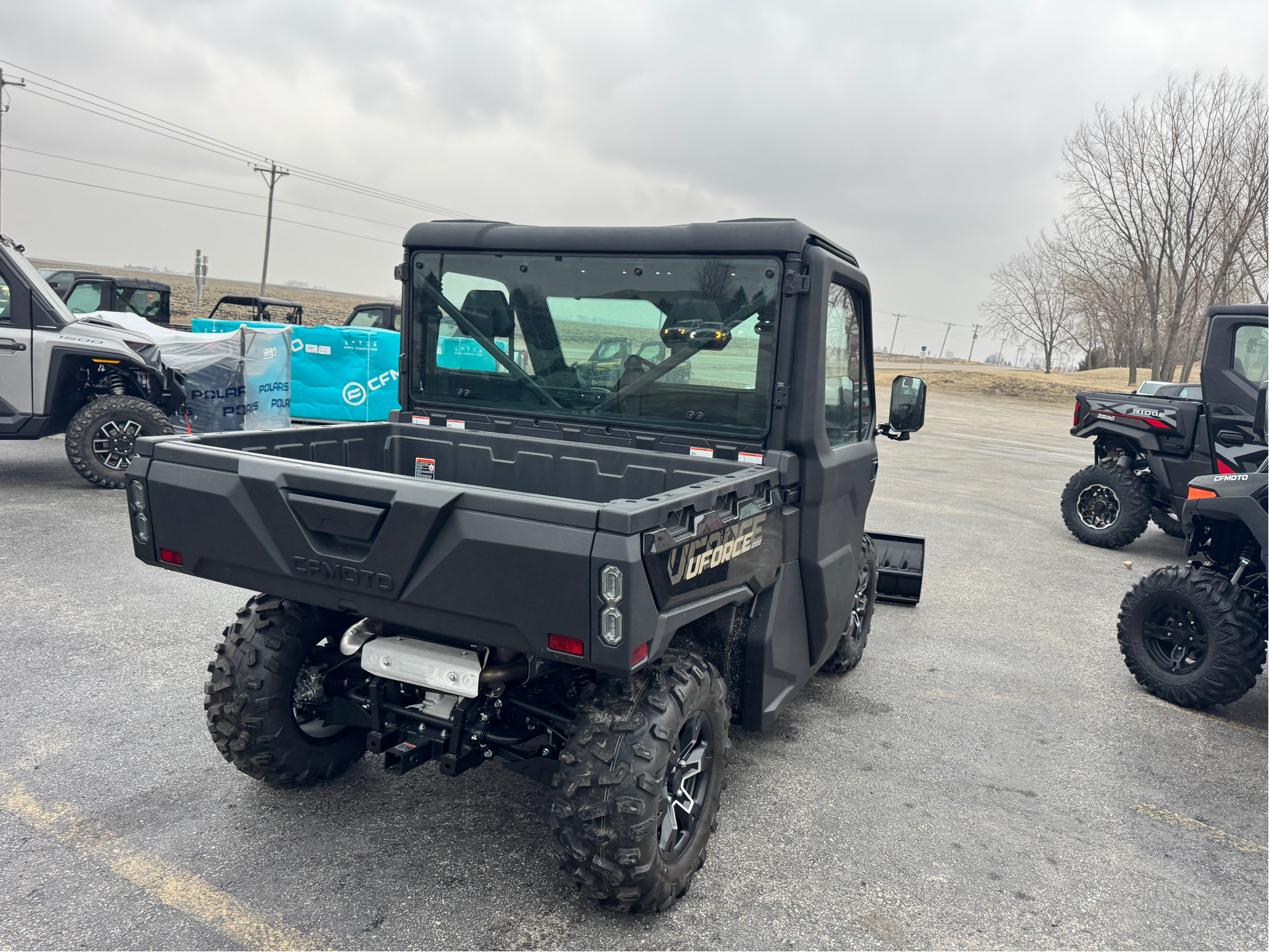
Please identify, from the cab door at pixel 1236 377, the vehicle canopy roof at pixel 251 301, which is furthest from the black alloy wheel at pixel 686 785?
the vehicle canopy roof at pixel 251 301

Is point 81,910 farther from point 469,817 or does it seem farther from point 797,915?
point 797,915

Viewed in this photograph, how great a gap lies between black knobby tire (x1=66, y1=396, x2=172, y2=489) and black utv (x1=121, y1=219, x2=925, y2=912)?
5.48 metres

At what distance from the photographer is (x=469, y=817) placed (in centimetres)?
326

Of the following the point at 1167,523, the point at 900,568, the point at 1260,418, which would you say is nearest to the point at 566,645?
the point at 900,568

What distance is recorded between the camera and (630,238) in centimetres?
372

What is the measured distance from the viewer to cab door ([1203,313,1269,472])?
284 inches

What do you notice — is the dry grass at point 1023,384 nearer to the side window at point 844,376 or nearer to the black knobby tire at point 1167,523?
A: the black knobby tire at point 1167,523

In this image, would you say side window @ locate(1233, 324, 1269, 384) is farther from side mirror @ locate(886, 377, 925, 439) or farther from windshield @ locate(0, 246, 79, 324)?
windshield @ locate(0, 246, 79, 324)

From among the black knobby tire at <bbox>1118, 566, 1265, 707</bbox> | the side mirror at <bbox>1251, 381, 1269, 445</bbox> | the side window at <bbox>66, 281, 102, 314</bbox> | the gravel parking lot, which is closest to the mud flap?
the gravel parking lot

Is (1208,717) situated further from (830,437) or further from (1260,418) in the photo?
(1260,418)

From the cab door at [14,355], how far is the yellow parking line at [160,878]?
6028mm

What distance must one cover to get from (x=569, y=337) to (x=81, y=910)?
2.64 m

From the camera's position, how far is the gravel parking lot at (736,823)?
271cm

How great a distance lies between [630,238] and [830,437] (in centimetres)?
119
